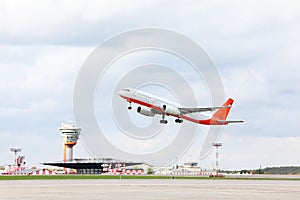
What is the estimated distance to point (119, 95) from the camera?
430 ft
